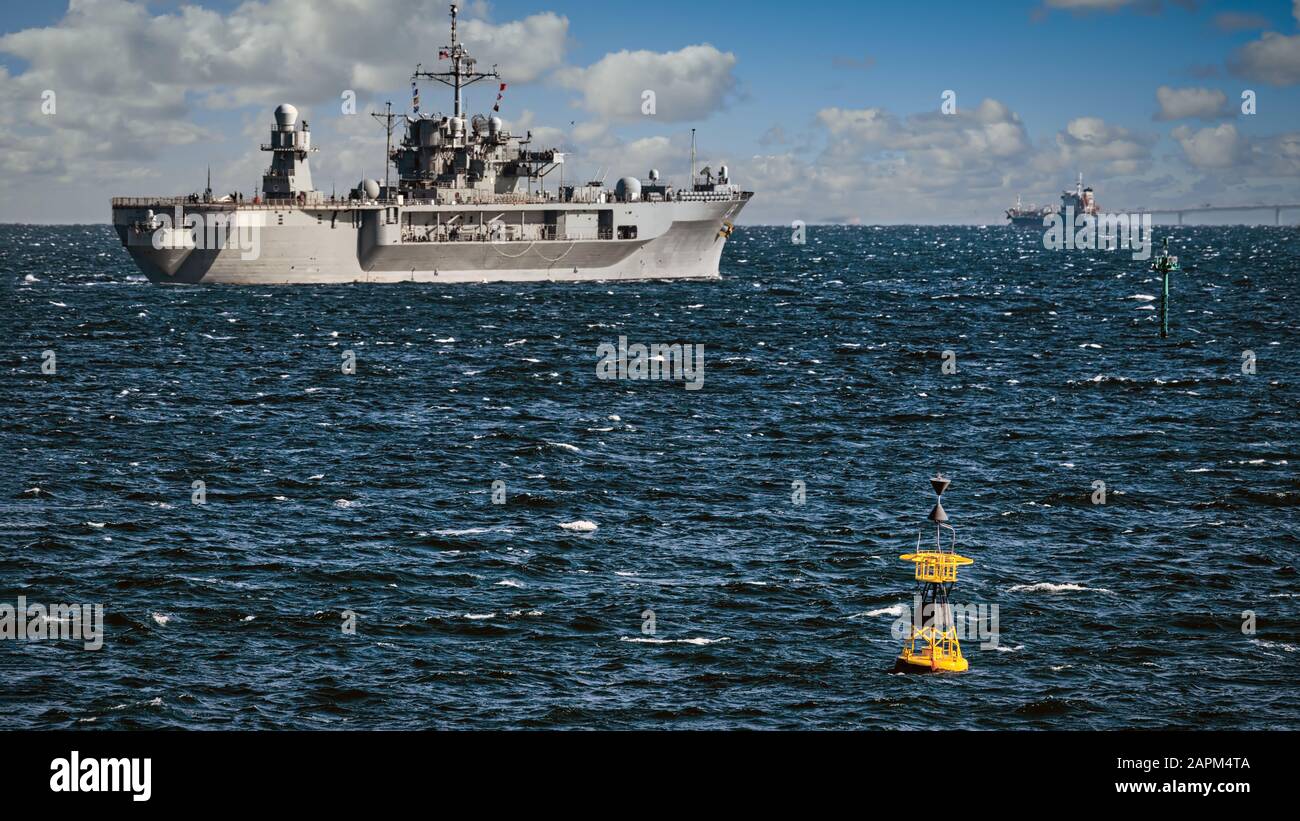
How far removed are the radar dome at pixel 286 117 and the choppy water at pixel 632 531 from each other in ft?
122

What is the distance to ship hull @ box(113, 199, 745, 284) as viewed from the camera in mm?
109500

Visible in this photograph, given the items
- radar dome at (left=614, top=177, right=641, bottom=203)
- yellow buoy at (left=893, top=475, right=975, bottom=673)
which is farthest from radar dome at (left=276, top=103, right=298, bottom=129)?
yellow buoy at (left=893, top=475, right=975, bottom=673)

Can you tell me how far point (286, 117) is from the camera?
114 meters

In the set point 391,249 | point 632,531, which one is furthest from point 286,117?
point 632,531

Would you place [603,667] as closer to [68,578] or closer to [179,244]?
[68,578]

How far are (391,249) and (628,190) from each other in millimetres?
20590

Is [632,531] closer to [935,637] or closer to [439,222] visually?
[935,637]

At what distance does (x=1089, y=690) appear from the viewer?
2684cm

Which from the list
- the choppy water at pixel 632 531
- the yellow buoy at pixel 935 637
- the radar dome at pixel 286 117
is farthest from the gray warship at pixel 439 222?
the yellow buoy at pixel 935 637

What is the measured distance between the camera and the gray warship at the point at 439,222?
109 m
